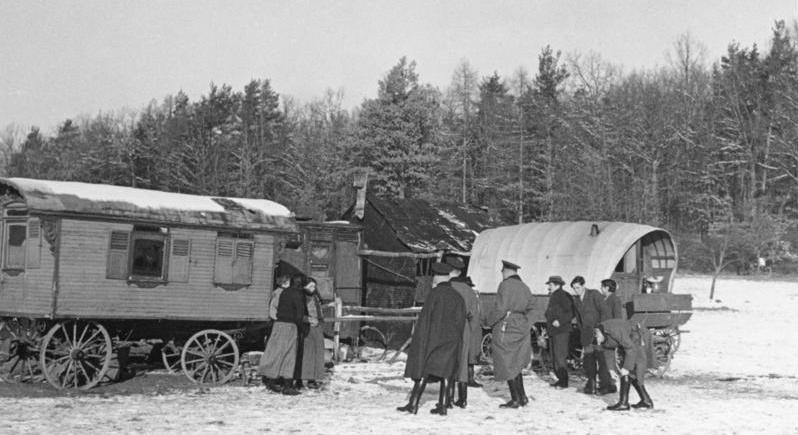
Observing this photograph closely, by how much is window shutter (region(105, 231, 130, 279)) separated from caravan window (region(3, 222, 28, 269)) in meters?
1.33

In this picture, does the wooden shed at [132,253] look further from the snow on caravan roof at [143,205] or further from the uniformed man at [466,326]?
the uniformed man at [466,326]

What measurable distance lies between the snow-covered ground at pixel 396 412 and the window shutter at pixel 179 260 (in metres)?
1.95

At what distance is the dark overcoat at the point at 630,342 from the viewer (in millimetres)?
12008

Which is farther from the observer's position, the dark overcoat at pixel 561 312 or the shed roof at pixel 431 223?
the shed roof at pixel 431 223

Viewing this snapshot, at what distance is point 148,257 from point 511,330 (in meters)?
6.10

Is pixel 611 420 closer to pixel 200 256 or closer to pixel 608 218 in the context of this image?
pixel 200 256

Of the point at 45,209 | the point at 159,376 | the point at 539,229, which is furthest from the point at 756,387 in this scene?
the point at 45,209

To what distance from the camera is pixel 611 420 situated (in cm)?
1143

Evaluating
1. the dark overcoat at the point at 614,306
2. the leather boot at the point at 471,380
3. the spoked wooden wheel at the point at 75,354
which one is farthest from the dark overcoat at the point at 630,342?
the spoked wooden wheel at the point at 75,354

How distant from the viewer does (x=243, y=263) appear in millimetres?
15289

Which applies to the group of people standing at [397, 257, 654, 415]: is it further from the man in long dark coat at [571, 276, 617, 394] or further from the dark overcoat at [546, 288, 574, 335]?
the dark overcoat at [546, 288, 574, 335]

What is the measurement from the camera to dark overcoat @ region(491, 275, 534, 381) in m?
12.2

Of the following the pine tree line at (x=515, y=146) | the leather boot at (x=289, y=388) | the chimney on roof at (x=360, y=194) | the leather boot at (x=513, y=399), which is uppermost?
the pine tree line at (x=515, y=146)

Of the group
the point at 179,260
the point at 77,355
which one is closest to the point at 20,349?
the point at 77,355
